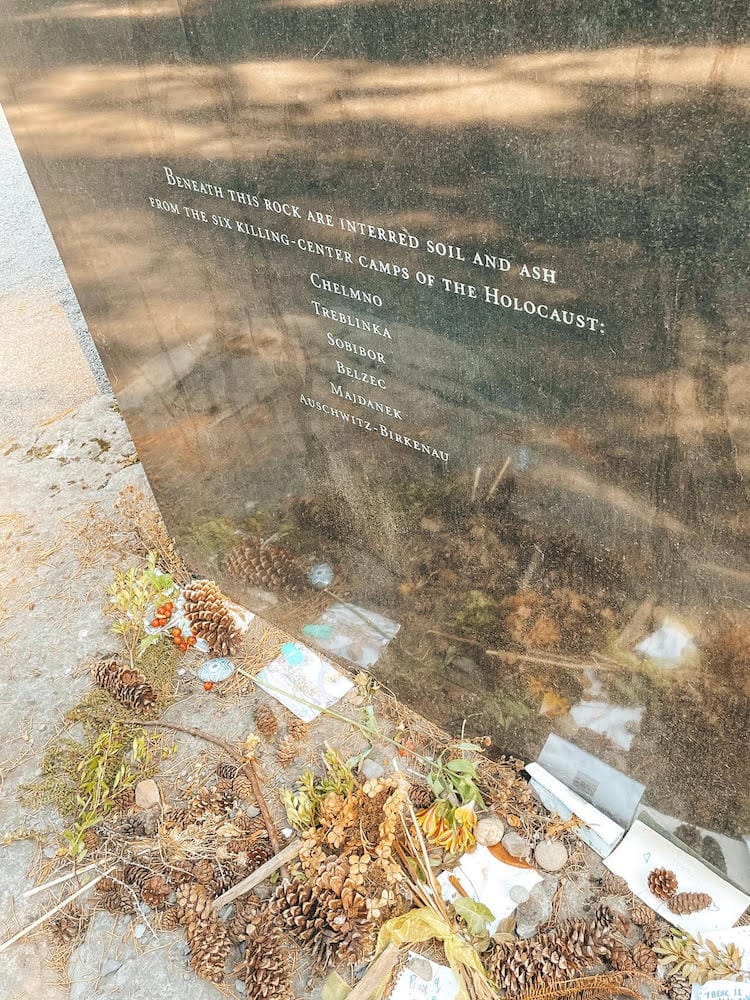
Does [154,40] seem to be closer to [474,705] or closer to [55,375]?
[474,705]

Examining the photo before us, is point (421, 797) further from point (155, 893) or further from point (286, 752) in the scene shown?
point (155, 893)

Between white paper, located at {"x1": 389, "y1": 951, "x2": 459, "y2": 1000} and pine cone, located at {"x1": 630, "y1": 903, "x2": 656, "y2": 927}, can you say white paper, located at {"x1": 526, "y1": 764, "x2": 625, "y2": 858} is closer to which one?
pine cone, located at {"x1": 630, "y1": 903, "x2": 656, "y2": 927}

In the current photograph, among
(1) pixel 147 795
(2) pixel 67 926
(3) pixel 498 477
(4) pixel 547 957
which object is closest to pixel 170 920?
(2) pixel 67 926

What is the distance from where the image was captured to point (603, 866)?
2564mm

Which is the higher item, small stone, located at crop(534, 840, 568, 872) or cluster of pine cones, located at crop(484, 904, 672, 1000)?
cluster of pine cones, located at crop(484, 904, 672, 1000)

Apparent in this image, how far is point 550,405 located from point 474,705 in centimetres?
130

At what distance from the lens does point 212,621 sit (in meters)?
3.37

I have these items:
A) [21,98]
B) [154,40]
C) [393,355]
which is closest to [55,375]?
[21,98]

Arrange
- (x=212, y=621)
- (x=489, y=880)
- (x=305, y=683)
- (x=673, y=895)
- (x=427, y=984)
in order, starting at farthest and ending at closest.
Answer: (x=212, y=621)
(x=305, y=683)
(x=489, y=880)
(x=673, y=895)
(x=427, y=984)

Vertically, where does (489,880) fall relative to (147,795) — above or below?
below

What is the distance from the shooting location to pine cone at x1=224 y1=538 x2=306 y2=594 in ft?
10.9

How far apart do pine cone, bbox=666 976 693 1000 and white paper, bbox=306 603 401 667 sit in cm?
137

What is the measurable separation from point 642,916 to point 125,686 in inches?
77.4

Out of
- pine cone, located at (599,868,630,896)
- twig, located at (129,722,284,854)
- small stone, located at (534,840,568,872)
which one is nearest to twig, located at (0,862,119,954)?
twig, located at (129,722,284,854)
